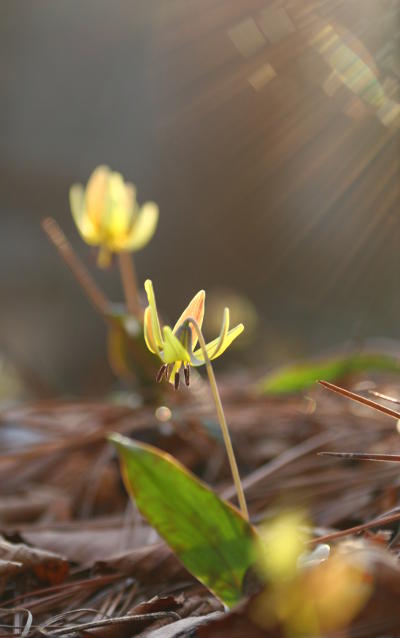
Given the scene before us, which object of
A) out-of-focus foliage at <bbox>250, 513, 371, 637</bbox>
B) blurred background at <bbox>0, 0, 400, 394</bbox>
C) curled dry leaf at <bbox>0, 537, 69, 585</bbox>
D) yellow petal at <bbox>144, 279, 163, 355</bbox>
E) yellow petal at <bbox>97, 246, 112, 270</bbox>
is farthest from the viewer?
blurred background at <bbox>0, 0, 400, 394</bbox>

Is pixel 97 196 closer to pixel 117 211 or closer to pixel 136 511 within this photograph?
pixel 117 211

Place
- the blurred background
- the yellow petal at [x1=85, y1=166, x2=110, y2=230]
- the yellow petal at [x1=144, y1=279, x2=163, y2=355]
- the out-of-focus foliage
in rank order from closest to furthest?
the out-of-focus foliage, the yellow petal at [x1=144, y1=279, x2=163, y2=355], the yellow petal at [x1=85, y1=166, x2=110, y2=230], the blurred background

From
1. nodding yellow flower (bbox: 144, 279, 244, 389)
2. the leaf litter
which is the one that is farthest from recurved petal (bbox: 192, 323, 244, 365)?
the leaf litter

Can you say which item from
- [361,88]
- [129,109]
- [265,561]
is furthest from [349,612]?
[129,109]

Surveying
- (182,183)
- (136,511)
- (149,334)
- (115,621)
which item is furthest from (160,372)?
(182,183)

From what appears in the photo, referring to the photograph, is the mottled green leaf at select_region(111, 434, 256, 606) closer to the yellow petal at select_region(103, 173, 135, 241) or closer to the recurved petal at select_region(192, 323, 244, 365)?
the recurved petal at select_region(192, 323, 244, 365)
